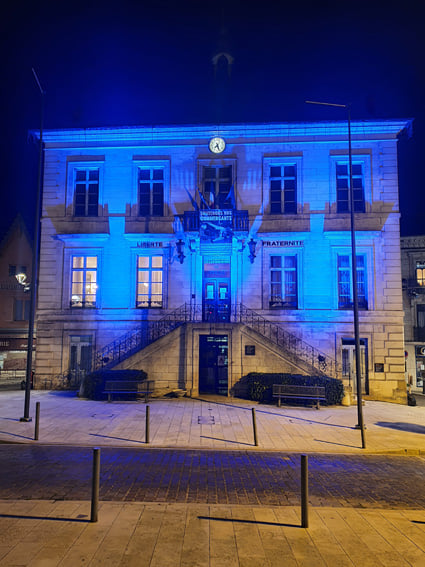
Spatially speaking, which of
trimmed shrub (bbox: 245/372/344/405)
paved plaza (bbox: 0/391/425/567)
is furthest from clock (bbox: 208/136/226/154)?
paved plaza (bbox: 0/391/425/567)

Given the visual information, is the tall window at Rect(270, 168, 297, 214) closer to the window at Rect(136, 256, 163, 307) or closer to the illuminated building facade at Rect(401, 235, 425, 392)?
the window at Rect(136, 256, 163, 307)

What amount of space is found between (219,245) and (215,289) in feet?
8.42

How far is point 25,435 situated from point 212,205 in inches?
618

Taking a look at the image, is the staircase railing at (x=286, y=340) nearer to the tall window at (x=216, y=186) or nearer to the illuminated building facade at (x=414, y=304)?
the tall window at (x=216, y=186)

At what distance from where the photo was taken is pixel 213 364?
2155 cm

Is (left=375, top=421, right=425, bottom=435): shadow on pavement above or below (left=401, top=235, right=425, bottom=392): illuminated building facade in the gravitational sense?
below

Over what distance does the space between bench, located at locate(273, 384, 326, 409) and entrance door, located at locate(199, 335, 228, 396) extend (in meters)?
4.11

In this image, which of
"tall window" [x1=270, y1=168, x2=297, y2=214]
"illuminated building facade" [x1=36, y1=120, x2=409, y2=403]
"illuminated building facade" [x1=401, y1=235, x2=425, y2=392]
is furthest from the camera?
"illuminated building facade" [x1=401, y1=235, x2=425, y2=392]

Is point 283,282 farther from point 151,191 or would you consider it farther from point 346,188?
point 151,191

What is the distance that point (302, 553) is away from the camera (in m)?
5.46

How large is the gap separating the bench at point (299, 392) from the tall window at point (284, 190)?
10.3 metres

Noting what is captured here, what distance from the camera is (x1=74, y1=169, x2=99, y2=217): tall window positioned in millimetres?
24109

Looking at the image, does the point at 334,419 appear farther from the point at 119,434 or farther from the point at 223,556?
the point at 223,556

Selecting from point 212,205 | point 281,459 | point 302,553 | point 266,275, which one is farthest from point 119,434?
point 212,205
